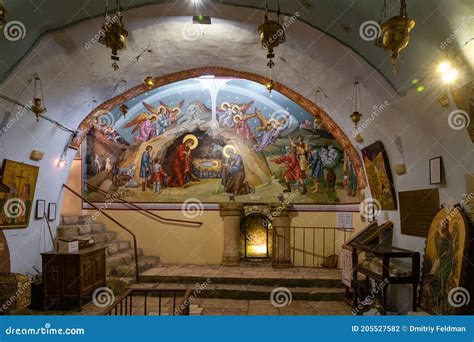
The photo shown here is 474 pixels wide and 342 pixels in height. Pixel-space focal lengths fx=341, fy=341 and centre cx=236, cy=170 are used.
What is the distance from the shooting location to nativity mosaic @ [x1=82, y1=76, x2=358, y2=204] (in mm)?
9328

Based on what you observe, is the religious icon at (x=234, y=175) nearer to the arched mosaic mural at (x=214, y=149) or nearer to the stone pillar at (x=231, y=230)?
the arched mosaic mural at (x=214, y=149)

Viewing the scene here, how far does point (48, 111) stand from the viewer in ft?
20.6

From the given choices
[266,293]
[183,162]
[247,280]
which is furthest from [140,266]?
[266,293]

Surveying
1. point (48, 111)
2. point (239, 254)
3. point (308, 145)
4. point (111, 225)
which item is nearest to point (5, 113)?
point (48, 111)

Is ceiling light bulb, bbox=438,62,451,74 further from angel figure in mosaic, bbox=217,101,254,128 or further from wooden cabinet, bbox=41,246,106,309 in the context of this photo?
wooden cabinet, bbox=41,246,106,309

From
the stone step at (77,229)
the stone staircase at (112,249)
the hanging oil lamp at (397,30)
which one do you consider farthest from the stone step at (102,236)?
the hanging oil lamp at (397,30)

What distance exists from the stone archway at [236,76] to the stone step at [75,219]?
1.80m

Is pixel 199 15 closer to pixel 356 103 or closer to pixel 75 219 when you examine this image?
pixel 356 103

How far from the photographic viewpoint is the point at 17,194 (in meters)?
6.01

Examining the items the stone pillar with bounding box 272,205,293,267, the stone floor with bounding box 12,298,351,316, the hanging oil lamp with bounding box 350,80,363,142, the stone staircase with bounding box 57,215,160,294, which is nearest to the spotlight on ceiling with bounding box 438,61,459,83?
the hanging oil lamp with bounding box 350,80,363,142

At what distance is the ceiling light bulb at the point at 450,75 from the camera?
3748 millimetres

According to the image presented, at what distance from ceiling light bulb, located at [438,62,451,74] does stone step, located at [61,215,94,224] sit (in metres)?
8.05

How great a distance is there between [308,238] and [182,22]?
21.0 feet

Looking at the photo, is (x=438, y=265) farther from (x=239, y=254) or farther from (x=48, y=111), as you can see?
(x=48, y=111)
